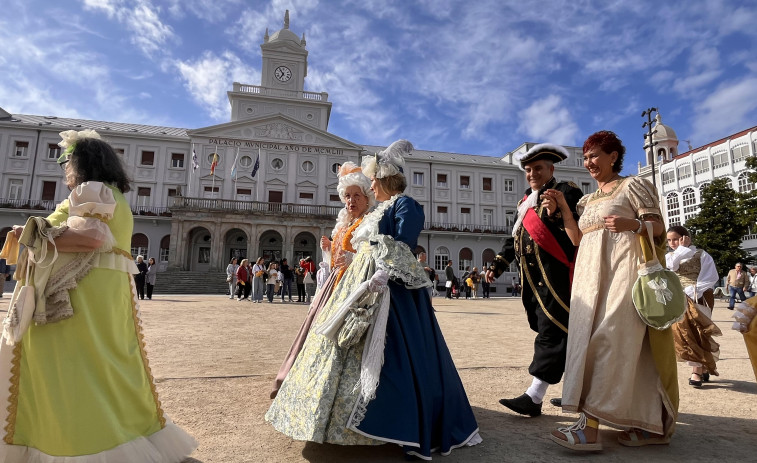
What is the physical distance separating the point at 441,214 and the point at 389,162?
37356 millimetres

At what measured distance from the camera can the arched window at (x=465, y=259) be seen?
3847 centimetres

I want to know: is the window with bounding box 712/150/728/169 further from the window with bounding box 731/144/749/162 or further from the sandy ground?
the sandy ground

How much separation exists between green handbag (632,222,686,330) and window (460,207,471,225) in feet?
125

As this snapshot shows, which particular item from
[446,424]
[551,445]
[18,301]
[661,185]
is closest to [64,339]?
[18,301]

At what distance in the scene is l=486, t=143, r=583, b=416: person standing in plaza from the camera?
9.25ft

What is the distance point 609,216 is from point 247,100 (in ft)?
119

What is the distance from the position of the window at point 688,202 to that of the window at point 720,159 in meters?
3.14

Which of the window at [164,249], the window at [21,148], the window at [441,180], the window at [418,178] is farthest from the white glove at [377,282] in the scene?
the window at [21,148]

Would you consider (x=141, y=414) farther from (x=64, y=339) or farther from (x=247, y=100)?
(x=247, y=100)

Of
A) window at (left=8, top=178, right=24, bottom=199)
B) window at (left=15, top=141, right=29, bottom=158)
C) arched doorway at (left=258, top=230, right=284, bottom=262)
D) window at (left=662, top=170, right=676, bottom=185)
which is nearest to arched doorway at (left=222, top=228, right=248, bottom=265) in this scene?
arched doorway at (left=258, top=230, right=284, bottom=262)

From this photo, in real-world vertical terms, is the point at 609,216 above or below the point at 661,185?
below

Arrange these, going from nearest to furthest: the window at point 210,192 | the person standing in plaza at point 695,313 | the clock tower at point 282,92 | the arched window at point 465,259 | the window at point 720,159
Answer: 1. the person standing in plaza at point 695,313
2. the window at point 210,192
3. the clock tower at point 282,92
4. the window at point 720,159
5. the arched window at point 465,259

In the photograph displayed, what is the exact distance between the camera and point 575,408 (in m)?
2.37

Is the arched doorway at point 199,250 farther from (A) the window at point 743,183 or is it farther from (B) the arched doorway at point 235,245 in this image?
(A) the window at point 743,183
